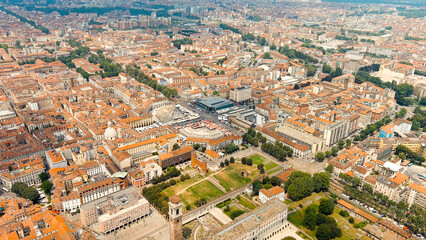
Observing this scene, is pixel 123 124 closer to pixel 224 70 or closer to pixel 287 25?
pixel 224 70

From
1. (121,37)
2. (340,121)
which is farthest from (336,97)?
(121,37)

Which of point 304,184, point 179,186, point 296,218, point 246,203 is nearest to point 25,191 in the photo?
point 179,186

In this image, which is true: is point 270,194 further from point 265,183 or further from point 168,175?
point 168,175

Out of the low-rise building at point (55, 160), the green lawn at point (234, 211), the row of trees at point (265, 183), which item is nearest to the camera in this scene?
the green lawn at point (234, 211)

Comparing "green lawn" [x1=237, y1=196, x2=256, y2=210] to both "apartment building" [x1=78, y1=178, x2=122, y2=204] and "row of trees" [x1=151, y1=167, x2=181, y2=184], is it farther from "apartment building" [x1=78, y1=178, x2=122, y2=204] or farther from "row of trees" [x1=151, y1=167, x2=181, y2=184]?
"apartment building" [x1=78, y1=178, x2=122, y2=204]

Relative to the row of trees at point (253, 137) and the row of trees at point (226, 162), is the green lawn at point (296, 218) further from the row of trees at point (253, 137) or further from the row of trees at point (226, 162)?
the row of trees at point (253, 137)

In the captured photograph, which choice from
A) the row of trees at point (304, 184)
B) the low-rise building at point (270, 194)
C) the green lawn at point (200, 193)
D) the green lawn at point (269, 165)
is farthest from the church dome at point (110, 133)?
the row of trees at point (304, 184)
